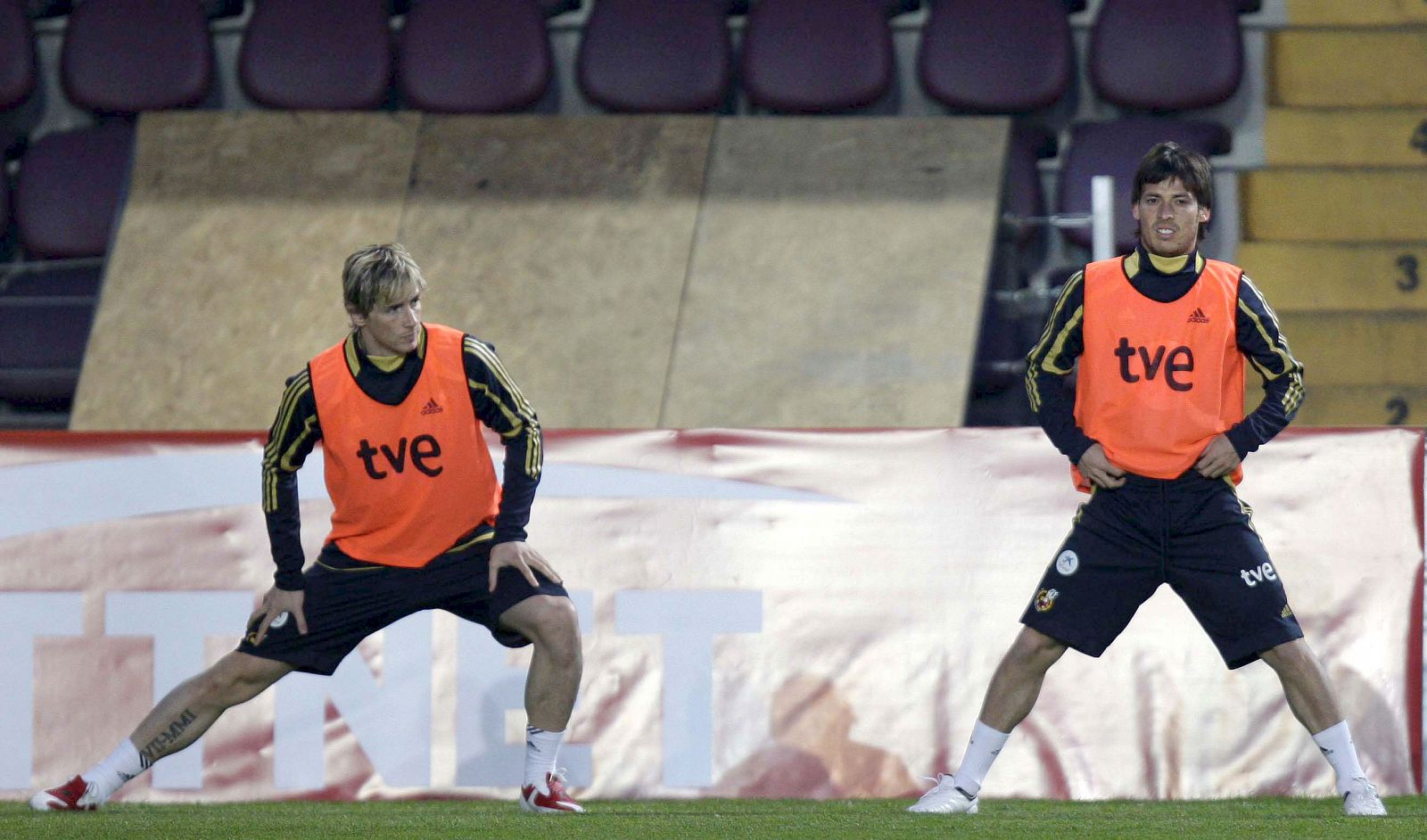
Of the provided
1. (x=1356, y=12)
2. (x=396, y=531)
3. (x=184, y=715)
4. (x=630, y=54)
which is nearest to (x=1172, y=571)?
(x=396, y=531)

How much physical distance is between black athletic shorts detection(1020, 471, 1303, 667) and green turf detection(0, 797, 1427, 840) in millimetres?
449

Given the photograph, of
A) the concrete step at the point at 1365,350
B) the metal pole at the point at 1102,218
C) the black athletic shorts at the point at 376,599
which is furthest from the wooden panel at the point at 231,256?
the concrete step at the point at 1365,350

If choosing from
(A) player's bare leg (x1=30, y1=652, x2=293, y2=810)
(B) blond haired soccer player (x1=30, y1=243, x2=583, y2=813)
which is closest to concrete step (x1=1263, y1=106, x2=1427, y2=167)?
(B) blond haired soccer player (x1=30, y1=243, x2=583, y2=813)

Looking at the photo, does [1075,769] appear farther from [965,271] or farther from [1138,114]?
[1138,114]

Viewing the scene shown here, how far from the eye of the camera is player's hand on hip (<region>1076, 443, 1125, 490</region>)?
4543mm

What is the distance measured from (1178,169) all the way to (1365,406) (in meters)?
3.57

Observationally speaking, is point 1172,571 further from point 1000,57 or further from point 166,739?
point 1000,57

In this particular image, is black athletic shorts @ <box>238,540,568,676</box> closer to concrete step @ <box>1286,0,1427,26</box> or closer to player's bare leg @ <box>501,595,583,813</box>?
player's bare leg @ <box>501,595,583,813</box>

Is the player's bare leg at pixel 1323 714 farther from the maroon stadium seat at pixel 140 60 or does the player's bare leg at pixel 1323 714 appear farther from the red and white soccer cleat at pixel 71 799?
the maroon stadium seat at pixel 140 60

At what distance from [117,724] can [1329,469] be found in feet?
11.7

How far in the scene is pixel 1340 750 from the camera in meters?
4.51

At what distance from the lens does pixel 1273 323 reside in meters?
4.52

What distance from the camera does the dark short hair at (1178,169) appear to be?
4.50m

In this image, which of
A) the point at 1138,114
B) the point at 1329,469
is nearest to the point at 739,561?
the point at 1329,469
